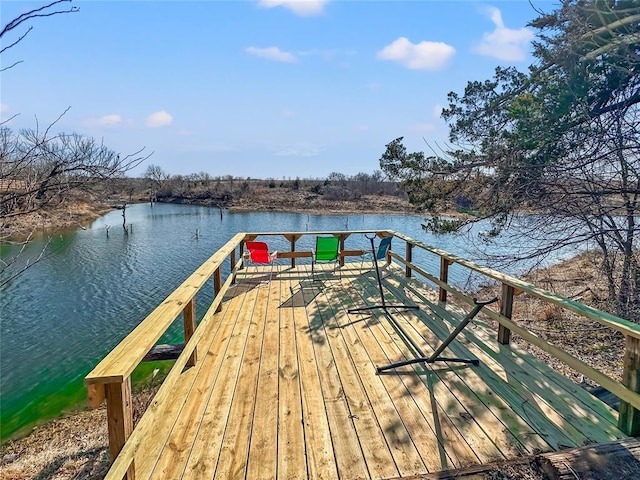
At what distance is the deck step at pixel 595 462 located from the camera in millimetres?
1600

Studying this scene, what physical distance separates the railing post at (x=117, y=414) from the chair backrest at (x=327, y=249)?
4204 mm

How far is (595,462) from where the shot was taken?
5.48ft

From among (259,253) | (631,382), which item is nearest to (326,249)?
(259,253)

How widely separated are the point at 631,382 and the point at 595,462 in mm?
512

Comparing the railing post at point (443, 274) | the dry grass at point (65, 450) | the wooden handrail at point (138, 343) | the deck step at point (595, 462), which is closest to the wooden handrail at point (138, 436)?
the wooden handrail at point (138, 343)

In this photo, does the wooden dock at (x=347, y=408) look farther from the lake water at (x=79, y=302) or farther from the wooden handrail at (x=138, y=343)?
the lake water at (x=79, y=302)

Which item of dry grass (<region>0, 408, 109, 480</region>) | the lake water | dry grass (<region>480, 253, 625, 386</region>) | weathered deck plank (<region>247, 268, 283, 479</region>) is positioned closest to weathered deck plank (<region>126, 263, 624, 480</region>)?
weathered deck plank (<region>247, 268, 283, 479</region>)

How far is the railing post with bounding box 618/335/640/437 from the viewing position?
1854mm

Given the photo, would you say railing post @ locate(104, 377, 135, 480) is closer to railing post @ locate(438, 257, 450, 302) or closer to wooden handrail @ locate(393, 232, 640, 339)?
wooden handrail @ locate(393, 232, 640, 339)

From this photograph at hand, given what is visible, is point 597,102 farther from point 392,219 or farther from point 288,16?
point 392,219

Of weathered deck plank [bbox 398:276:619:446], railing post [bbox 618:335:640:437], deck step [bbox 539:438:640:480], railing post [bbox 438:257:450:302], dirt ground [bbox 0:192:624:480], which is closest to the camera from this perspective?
deck step [bbox 539:438:640:480]

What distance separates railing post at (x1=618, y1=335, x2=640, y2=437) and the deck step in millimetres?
191

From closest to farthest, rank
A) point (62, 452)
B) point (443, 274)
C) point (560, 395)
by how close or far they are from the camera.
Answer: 1. point (560, 395)
2. point (62, 452)
3. point (443, 274)

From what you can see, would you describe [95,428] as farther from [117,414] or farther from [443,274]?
[443,274]
